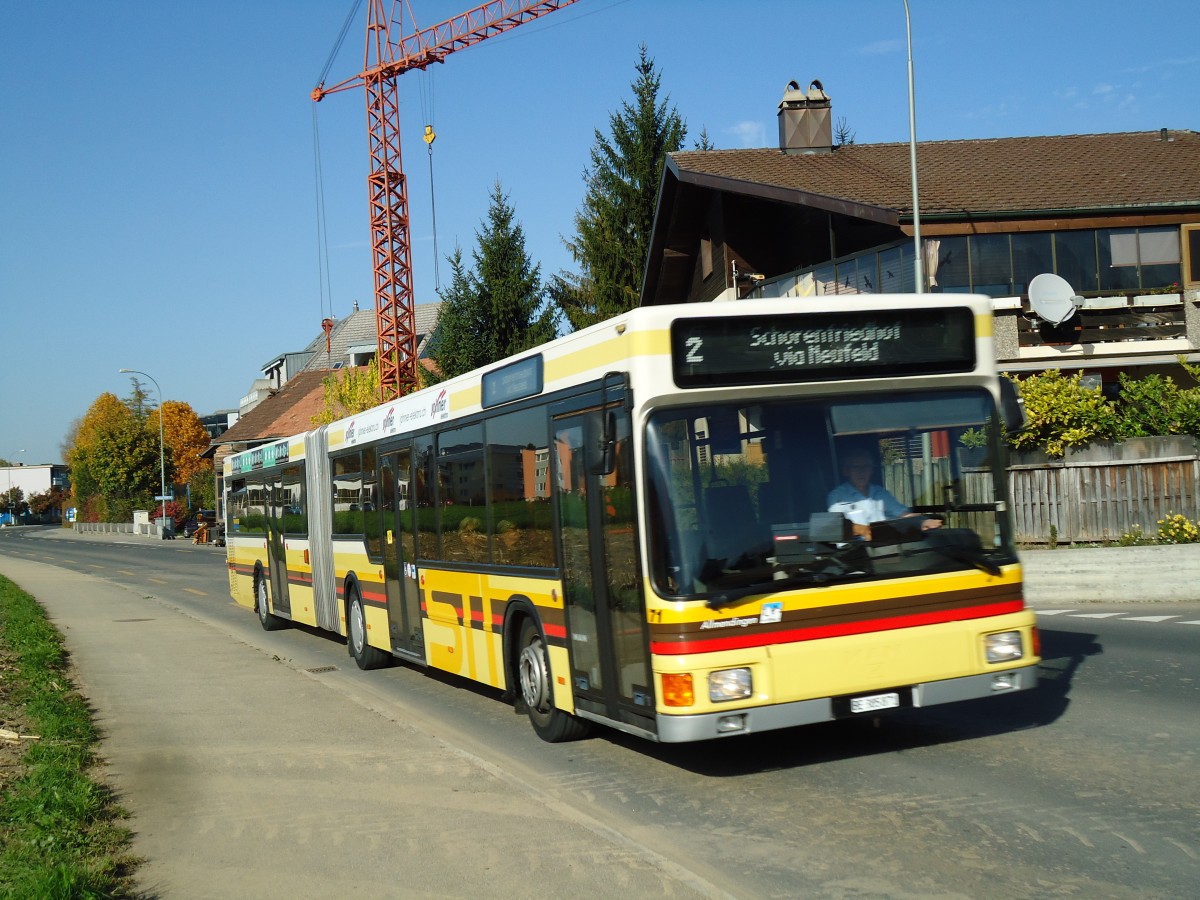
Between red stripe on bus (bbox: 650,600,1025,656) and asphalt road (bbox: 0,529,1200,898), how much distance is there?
0.85m

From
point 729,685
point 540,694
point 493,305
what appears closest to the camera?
point 729,685

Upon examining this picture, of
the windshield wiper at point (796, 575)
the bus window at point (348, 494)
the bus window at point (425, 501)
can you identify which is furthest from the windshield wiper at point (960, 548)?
the bus window at point (348, 494)

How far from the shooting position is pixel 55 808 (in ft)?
23.5

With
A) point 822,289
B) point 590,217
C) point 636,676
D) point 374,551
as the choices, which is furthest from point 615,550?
point 590,217

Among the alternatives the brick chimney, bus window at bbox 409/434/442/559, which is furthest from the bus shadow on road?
the brick chimney

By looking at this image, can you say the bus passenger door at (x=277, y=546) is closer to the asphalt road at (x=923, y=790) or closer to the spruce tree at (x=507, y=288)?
the asphalt road at (x=923, y=790)

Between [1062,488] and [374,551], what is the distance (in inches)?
503

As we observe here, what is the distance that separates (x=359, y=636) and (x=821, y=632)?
8.53 m

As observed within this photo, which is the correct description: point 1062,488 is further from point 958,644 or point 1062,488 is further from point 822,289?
point 958,644

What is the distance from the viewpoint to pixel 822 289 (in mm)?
29516

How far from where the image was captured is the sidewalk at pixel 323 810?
5.91 meters

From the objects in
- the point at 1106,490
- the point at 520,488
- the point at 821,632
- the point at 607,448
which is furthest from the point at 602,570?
the point at 1106,490

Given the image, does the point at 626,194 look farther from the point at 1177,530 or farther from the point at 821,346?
the point at 821,346

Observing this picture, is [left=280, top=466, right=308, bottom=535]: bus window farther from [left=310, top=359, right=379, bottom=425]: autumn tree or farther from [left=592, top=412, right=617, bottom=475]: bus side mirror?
[left=310, top=359, right=379, bottom=425]: autumn tree
